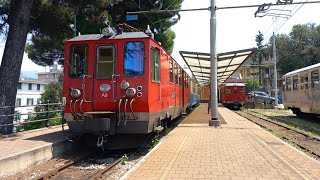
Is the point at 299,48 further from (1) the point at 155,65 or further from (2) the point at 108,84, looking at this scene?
(2) the point at 108,84

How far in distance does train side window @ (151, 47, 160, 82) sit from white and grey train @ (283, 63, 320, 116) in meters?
9.84

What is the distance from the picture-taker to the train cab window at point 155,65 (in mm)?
9703

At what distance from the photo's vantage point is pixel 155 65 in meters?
10.0

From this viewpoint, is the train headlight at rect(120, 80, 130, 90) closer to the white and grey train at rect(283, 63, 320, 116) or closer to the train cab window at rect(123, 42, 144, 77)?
the train cab window at rect(123, 42, 144, 77)

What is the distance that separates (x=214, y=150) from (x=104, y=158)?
306 cm

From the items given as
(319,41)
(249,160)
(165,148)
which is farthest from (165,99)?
(319,41)

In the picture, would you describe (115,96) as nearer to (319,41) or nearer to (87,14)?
(87,14)

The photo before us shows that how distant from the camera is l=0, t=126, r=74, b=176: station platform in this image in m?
7.41

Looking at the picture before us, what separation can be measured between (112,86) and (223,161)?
3.53m

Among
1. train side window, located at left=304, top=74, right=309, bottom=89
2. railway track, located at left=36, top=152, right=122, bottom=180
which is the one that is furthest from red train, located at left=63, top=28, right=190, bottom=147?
train side window, located at left=304, top=74, right=309, bottom=89

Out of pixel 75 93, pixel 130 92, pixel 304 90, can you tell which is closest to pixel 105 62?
pixel 75 93

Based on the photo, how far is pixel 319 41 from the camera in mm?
58875

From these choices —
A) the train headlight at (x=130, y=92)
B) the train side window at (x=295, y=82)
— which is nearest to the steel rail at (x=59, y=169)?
the train headlight at (x=130, y=92)

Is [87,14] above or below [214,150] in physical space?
above
